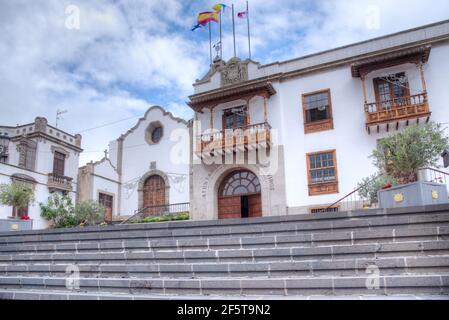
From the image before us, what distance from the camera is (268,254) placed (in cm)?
641

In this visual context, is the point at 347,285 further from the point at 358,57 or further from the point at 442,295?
A: the point at 358,57

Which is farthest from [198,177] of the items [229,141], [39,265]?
[39,265]

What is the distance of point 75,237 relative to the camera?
8805 millimetres

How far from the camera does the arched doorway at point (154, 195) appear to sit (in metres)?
21.5

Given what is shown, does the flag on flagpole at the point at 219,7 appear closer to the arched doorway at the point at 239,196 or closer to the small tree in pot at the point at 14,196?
the arched doorway at the point at 239,196

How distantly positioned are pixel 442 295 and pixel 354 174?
35.2 ft

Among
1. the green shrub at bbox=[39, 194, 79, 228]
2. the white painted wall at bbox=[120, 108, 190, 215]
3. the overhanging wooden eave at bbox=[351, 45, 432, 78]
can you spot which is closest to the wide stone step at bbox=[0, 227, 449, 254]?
the overhanging wooden eave at bbox=[351, 45, 432, 78]

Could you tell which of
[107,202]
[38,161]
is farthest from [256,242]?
[38,161]

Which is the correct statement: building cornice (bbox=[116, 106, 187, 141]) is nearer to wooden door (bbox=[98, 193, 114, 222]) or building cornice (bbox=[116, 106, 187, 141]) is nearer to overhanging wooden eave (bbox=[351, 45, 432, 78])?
→ wooden door (bbox=[98, 193, 114, 222])

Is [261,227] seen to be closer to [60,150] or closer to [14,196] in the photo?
[14,196]

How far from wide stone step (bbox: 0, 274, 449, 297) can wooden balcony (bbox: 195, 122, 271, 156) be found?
10.9 metres

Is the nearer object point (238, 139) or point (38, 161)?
point (238, 139)

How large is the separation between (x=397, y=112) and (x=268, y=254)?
34.5 ft

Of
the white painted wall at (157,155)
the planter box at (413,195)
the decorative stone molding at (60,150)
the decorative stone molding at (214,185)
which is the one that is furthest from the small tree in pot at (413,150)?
the decorative stone molding at (60,150)
